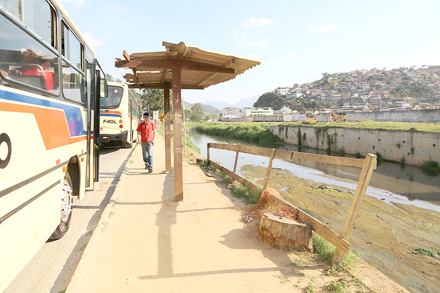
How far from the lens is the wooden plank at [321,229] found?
10.5 feet

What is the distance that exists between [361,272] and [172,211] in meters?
3.39

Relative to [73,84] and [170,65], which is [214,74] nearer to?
[170,65]

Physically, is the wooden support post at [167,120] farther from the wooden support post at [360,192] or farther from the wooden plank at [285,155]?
the wooden support post at [360,192]

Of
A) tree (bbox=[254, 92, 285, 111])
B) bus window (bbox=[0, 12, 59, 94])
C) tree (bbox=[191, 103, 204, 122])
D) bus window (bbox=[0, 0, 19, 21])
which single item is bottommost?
bus window (bbox=[0, 12, 59, 94])

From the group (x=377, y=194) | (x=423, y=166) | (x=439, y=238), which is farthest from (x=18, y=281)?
(x=423, y=166)

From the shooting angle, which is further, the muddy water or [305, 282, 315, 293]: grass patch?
the muddy water

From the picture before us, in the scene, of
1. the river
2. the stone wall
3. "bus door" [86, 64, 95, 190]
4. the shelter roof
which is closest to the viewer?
the shelter roof

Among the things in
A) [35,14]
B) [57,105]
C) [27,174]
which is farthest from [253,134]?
[27,174]

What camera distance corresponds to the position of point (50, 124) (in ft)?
10.3

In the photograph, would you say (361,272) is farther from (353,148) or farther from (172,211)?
(353,148)

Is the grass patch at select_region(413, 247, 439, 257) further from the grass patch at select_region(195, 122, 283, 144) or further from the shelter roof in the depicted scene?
the grass patch at select_region(195, 122, 283, 144)

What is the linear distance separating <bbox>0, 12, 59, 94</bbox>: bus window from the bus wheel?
5.15 ft

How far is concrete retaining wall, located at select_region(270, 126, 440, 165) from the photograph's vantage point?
1617 cm

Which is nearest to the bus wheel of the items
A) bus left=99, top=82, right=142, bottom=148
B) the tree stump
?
the tree stump
